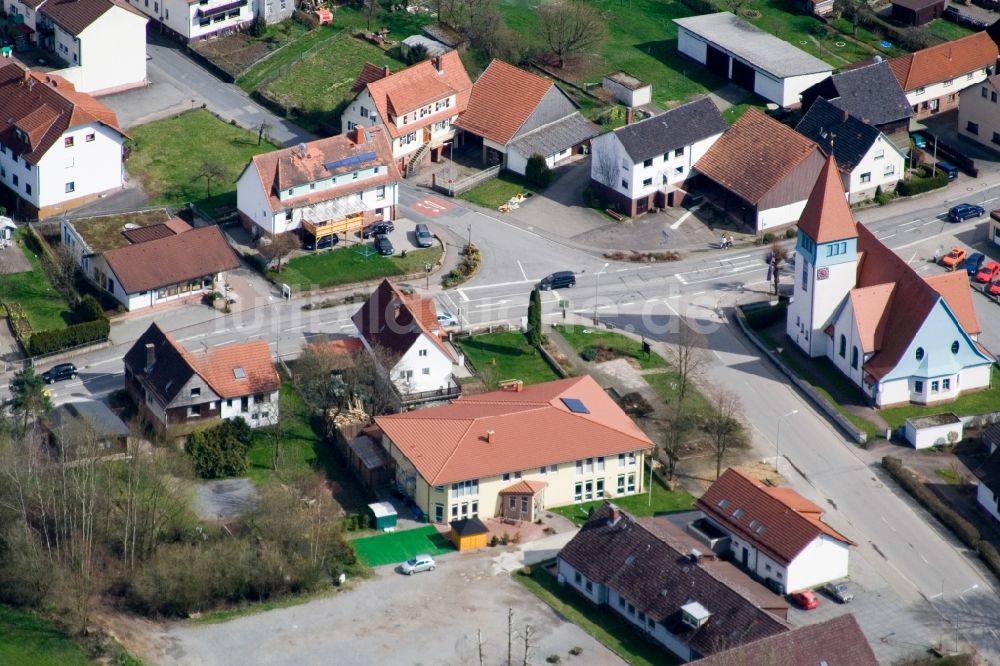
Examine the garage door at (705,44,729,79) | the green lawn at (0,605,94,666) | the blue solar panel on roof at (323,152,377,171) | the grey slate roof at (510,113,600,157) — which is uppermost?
the blue solar panel on roof at (323,152,377,171)

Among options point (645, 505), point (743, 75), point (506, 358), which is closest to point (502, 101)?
point (743, 75)

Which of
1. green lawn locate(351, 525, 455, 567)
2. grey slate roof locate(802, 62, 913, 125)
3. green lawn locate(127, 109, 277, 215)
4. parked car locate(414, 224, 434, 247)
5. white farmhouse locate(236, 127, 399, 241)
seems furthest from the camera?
grey slate roof locate(802, 62, 913, 125)

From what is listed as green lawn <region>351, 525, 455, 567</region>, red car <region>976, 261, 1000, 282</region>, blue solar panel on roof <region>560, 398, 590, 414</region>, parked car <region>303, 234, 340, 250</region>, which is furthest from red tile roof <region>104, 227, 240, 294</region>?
red car <region>976, 261, 1000, 282</region>

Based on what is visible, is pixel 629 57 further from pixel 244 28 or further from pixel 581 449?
pixel 581 449

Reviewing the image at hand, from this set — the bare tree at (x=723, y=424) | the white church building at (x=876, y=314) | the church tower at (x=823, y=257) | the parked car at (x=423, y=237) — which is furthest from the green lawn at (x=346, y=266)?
the white church building at (x=876, y=314)

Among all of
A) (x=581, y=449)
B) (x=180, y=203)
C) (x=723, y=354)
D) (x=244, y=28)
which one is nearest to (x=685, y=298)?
(x=723, y=354)

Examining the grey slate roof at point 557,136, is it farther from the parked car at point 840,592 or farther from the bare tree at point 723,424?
the parked car at point 840,592

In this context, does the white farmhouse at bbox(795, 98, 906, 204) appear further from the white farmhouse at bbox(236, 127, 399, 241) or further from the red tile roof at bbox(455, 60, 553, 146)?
the white farmhouse at bbox(236, 127, 399, 241)

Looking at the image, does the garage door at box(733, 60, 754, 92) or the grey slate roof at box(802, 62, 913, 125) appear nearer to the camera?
the grey slate roof at box(802, 62, 913, 125)
